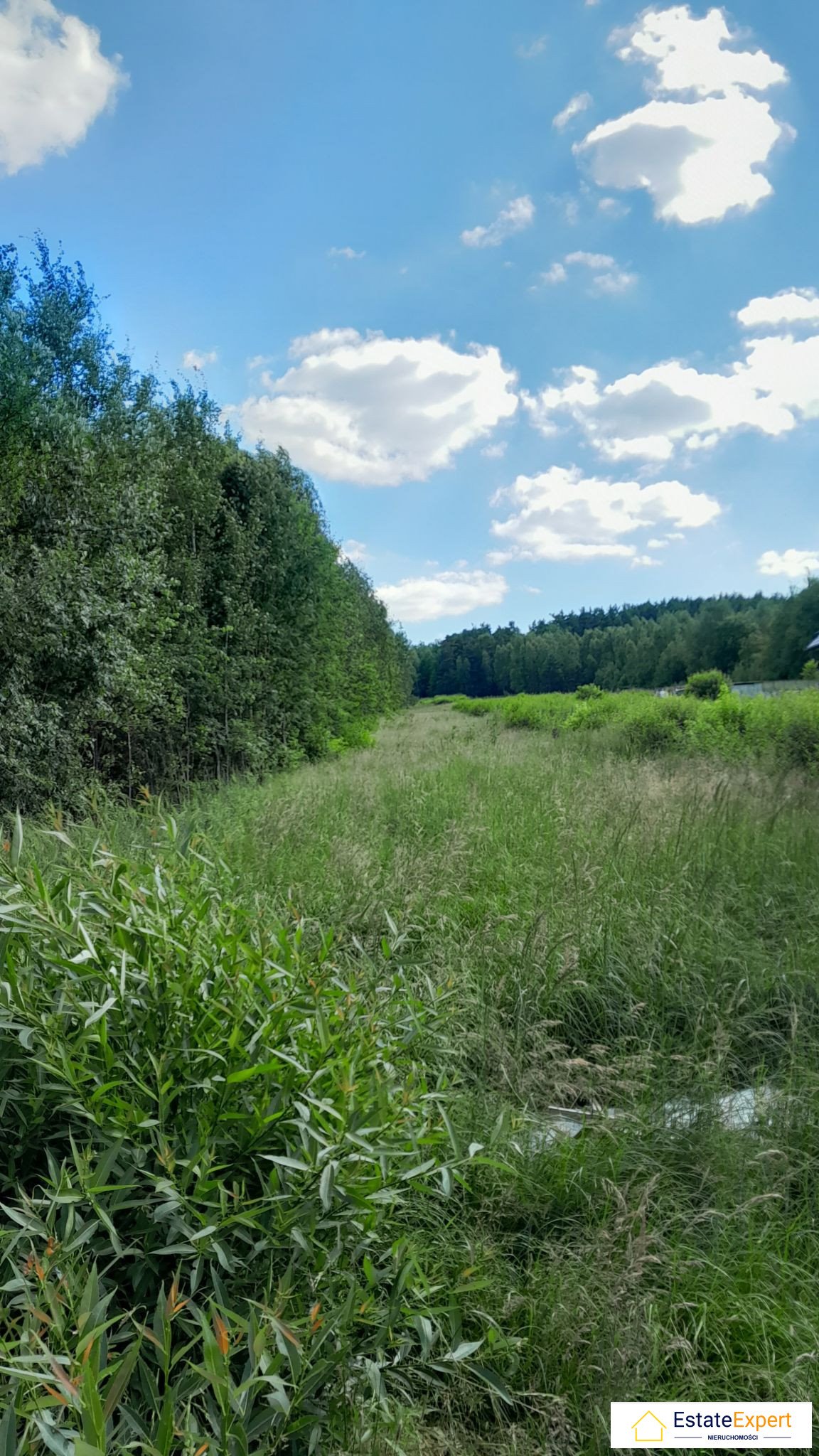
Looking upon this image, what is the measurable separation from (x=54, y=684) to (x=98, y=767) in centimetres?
235

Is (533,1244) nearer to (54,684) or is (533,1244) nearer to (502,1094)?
(502,1094)

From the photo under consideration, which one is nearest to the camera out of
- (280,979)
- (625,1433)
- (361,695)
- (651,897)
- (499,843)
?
(625,1433)

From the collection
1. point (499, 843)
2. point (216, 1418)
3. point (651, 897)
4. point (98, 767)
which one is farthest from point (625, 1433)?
point (98, 767)

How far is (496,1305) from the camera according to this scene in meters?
2.00

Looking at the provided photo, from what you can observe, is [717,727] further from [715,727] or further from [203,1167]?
[203,1167]

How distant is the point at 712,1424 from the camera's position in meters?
1.72

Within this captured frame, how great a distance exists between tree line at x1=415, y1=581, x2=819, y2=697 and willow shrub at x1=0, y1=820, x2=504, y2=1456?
25137 millimetres

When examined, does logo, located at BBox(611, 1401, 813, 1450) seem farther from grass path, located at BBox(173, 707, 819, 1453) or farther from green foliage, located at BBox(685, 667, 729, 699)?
green foliage, located at BBox(685, 667, 729, 699)

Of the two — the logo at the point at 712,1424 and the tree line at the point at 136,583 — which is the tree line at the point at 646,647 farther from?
the logo at the point at 712,1424

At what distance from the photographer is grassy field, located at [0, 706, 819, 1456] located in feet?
4.51

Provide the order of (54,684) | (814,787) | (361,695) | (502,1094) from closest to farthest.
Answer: (502,1094) < (814,787) < (54,684) < (361,695)

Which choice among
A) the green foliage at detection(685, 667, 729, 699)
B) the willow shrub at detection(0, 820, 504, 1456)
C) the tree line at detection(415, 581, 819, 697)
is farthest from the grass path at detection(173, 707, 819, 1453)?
the tree line at detection(415, 581, 819, 697)

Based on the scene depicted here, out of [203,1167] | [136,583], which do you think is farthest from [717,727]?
[203,1167]

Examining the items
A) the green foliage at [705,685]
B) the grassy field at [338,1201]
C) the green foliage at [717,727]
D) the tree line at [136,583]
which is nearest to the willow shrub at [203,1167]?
the grassy field at [338,1201]
